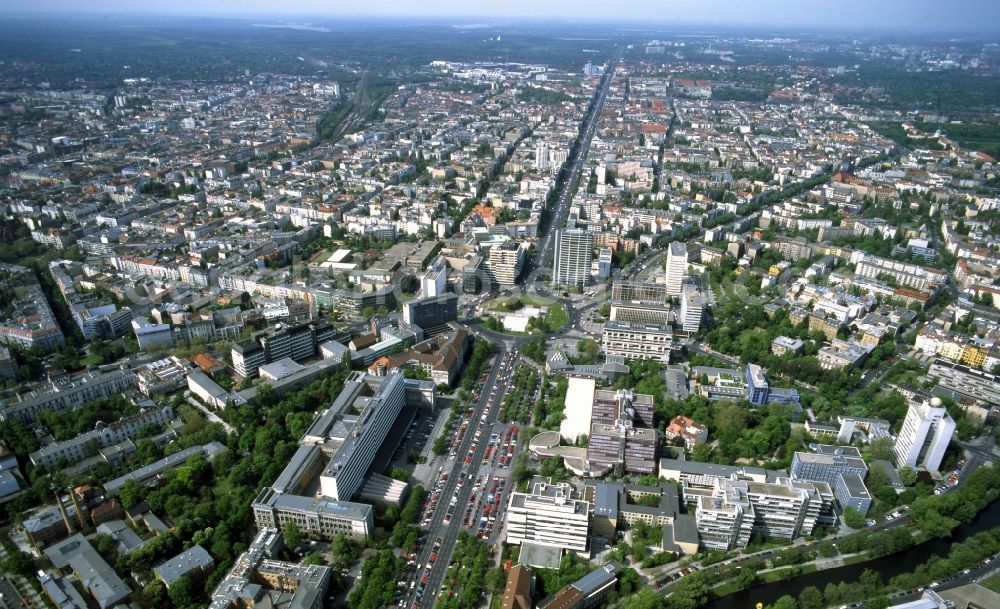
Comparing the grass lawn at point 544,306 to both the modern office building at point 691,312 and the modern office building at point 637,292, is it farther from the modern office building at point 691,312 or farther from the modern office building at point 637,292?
the modern office building at point 691,312

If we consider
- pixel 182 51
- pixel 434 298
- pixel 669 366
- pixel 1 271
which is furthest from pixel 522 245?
pixel 182 51

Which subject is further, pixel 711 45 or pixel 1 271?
pixel 711 45

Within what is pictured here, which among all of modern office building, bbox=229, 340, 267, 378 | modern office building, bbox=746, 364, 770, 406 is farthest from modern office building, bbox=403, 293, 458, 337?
modern office building, bbox=746, 364, 770, 406

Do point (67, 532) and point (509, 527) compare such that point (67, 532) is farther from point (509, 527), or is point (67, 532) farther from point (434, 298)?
point (434, 298)

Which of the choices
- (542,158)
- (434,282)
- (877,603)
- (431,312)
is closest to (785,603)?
(877,603)

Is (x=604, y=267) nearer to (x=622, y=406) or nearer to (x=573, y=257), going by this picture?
(x=573, y=257)

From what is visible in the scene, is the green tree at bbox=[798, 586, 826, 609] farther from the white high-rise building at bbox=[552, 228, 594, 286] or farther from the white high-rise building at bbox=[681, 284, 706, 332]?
the white high-rise building at bbox=[552, 228, 594, 286]
